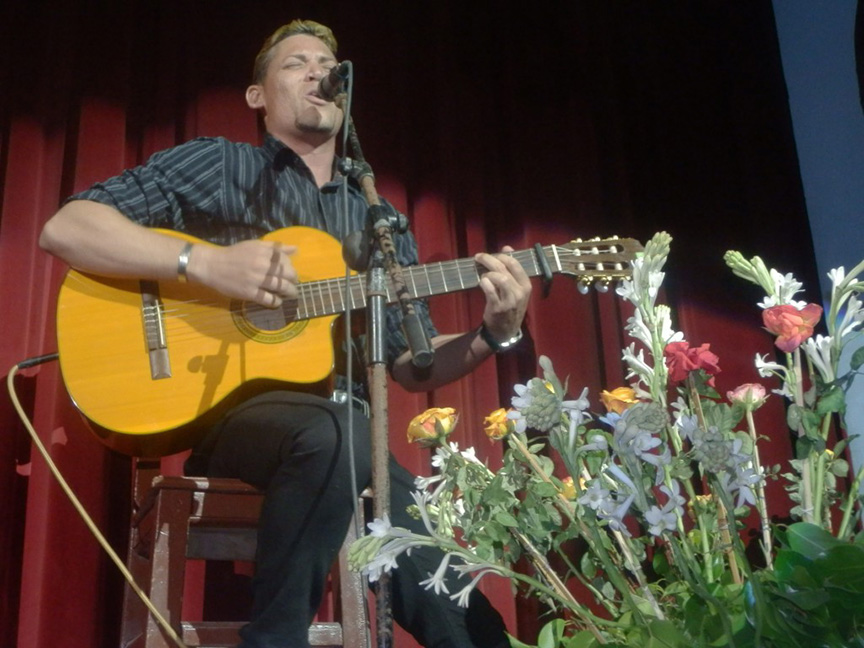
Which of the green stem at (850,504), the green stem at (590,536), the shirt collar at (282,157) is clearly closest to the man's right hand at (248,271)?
the shirt collar at (282,157)

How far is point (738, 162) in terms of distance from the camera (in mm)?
3010

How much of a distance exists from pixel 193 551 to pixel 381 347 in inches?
33.5

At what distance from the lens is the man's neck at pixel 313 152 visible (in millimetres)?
2139

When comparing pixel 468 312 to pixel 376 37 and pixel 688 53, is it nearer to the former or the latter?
pixel 376 37

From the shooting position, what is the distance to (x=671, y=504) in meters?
0.81

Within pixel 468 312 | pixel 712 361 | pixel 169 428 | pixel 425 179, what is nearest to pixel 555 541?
pixel 712 361

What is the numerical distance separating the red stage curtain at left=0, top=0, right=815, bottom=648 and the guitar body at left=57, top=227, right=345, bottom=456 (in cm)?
43

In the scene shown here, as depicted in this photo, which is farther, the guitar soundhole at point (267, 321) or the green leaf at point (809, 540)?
the guitar soundhole at point (267, 321)

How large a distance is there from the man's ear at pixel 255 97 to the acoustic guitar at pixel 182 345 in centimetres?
56

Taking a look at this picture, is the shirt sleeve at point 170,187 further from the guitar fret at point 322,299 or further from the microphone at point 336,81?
the microphone at point 336,81

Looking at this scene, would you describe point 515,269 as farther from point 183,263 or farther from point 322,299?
point 183,263

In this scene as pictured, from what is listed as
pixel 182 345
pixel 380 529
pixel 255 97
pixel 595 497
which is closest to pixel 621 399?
pixel 595 497

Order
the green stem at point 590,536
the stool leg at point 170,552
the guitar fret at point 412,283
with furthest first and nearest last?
the guitar fret at point 412,283
the stool leg at point 170,552
the green stem at point 590,536

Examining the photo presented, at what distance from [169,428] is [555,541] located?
854mm
